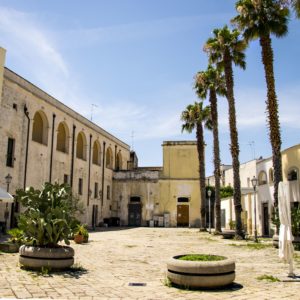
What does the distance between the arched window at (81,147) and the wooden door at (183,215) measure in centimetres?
1256

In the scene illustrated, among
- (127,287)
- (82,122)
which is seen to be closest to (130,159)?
(82,122)

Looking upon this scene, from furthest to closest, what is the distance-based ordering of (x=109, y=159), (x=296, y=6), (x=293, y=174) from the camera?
(x=109, y=159), (x=293, y=174), (x=296, y=6)

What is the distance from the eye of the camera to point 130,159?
53750 mm

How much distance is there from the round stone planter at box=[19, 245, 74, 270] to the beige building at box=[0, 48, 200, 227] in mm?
12636

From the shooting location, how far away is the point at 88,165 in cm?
3828

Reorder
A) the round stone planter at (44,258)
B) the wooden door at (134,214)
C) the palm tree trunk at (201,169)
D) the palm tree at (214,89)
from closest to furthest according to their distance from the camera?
the round stone planter at (44,258) < the palm tree at (214,89) < the palm tree trunk at (201,169) < the wooden door at (134,214)

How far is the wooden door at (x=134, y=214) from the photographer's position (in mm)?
43594

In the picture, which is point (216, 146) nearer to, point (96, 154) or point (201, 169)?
point (201, 169)

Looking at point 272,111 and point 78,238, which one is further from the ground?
point 272,111

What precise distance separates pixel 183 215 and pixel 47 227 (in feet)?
116

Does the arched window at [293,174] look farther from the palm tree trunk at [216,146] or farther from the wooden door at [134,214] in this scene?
the wooden door at [134,214]

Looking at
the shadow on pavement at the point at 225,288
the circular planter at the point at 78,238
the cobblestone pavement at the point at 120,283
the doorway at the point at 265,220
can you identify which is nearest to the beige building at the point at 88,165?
the circular planter at the point at 78,238

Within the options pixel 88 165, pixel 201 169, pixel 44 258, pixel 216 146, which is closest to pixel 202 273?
pixel 44 258

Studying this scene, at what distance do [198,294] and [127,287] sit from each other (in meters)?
1.45
